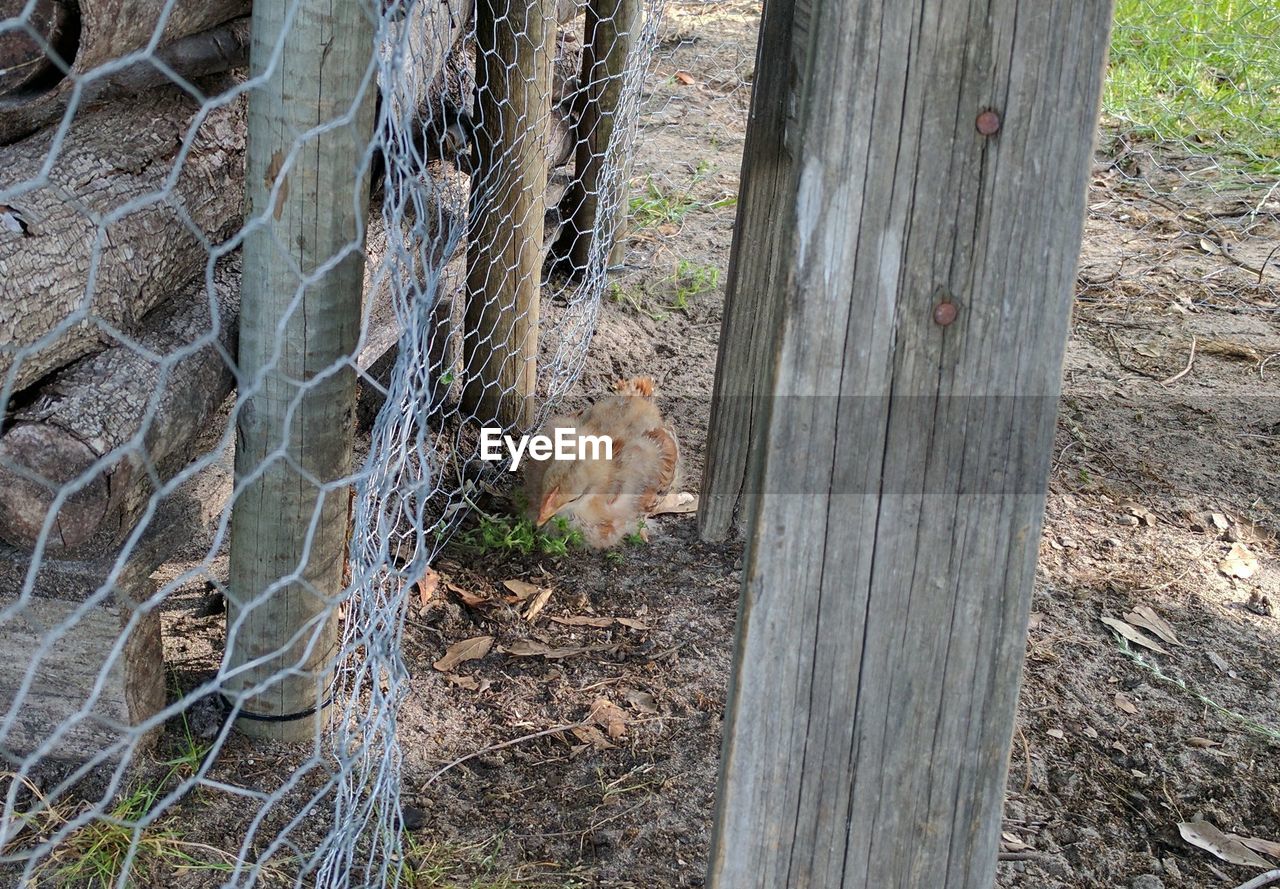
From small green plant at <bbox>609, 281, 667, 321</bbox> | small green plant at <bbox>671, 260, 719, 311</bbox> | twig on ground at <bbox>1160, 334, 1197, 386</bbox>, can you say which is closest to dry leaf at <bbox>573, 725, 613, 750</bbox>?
small green plant at <bbox>609, 281, 667, 321</bbox>

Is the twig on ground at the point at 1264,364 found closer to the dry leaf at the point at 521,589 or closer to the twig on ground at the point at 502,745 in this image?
the dry leaf at the point at 521,589

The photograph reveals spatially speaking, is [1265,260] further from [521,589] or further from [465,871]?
[465,871]

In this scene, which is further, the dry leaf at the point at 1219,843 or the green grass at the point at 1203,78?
the green grass at the point at 1203,78

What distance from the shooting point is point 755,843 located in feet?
4.64

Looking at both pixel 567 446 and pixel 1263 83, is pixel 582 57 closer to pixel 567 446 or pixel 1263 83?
pixel 567 446

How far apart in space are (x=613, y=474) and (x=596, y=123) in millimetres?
1681

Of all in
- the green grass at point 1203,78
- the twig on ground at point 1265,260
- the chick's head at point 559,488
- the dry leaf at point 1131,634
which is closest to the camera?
the dry leaf at point 1131,634

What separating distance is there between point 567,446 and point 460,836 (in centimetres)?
148

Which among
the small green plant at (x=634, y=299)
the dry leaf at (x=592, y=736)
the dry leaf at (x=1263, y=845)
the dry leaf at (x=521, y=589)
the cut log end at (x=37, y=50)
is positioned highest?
the small green plant at (x=634, y=299)

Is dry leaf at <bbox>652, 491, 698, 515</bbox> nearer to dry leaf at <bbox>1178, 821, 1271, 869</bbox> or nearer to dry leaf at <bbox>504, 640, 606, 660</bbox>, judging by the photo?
dry leaf at <bbox>504, 640, 606, 660</bbox>

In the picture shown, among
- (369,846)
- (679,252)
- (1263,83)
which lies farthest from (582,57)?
(1263,83)

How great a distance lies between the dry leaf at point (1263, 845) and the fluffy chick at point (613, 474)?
1.75 meters

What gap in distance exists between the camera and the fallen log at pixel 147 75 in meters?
1.81

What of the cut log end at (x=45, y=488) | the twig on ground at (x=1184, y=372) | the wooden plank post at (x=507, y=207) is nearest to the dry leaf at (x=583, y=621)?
the wooden plank post at (x=507, y=207)
